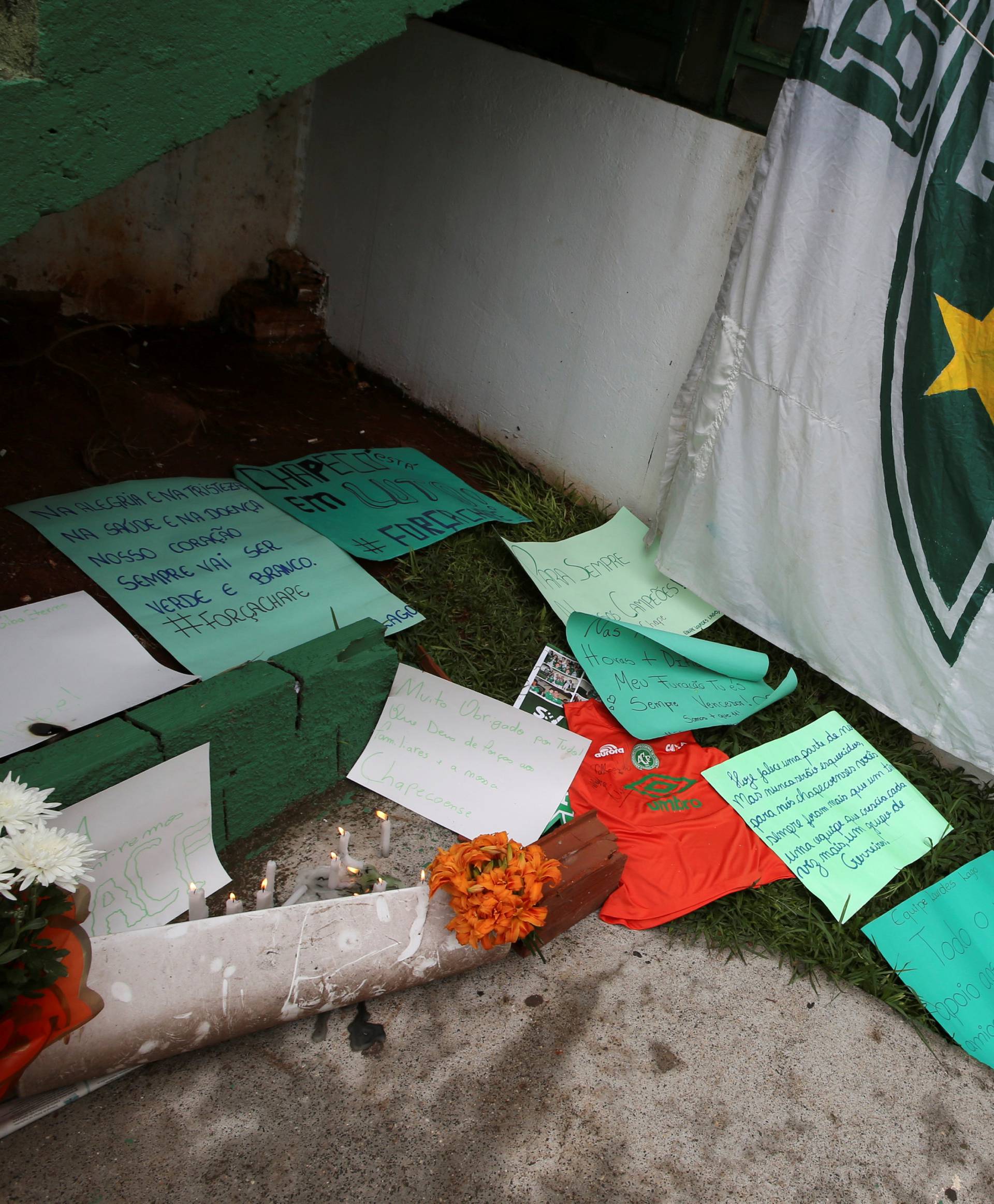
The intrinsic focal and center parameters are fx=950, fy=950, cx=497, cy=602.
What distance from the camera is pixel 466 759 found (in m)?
2.84

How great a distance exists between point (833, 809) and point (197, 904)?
6.43 ft

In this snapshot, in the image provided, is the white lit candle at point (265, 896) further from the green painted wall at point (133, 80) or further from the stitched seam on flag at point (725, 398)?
the stitched seam on flag at point (725, 398)

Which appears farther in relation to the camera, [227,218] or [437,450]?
[227,218]

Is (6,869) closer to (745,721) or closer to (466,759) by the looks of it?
(466,759)

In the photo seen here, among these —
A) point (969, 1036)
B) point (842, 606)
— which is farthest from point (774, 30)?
point (969, 1036)

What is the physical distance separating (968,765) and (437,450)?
2.56 m

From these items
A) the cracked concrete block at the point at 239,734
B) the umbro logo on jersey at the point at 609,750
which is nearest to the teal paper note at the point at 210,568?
the cracked concrete block at the point at 239,734

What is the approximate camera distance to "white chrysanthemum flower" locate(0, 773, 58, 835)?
1.60 m

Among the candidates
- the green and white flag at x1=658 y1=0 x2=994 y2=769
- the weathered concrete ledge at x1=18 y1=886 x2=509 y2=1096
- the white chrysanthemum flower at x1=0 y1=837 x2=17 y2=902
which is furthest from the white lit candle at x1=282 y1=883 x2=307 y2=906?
the green and white flag at x1=658 y1=0 x2=994 y2=769

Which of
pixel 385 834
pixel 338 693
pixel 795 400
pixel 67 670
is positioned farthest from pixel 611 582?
pixel 67 670

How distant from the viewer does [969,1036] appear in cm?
252

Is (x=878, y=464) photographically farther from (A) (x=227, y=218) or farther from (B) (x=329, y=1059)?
(A) (x=227, y=218)

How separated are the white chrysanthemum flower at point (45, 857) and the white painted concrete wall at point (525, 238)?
9.24 feet

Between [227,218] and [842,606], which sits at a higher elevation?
[227,218]
